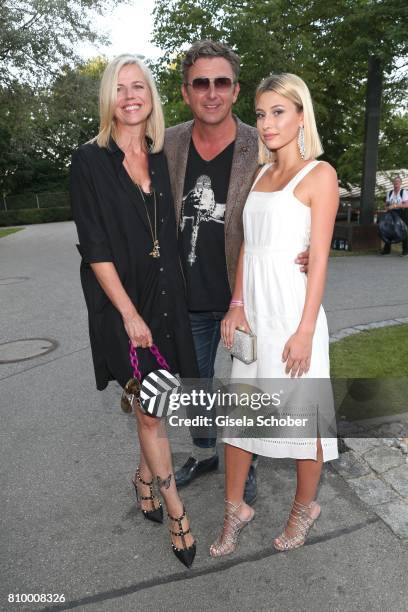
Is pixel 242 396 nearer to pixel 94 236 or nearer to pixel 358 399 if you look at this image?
pixel 94 236

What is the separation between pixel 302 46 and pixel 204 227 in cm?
1324


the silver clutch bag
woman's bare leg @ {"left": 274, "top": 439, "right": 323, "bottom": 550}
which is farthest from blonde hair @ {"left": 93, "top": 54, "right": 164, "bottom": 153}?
woman's bare leg @ {"left": 274, "top": 439, "right": 323, "bottom": 550}

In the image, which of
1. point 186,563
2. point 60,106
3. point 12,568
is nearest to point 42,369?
point 12,568

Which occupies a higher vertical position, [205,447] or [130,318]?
[130,318]

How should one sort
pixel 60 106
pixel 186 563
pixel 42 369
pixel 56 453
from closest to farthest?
pixel 186 563 → pixel 56 453 → pixel 42 369 → pixel 60 106

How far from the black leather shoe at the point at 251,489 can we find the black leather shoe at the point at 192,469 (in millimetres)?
411

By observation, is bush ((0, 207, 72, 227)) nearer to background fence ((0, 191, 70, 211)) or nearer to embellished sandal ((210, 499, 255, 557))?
background fence ((0, 191, 70, 211))

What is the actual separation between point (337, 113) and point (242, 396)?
16829 mm

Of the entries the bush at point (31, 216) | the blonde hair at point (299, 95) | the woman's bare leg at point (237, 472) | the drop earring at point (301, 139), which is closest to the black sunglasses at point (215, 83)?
the blonde hair at point (299, 95)

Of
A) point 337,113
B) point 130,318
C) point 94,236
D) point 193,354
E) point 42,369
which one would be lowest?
point 42,369

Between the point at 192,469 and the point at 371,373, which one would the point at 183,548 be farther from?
the point at 371,373

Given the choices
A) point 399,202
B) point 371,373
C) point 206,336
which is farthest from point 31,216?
point 206,336

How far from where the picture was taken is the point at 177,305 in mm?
2615

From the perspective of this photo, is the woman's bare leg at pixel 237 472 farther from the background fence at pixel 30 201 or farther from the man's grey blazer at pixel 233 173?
the background fence at pixel 30 201
